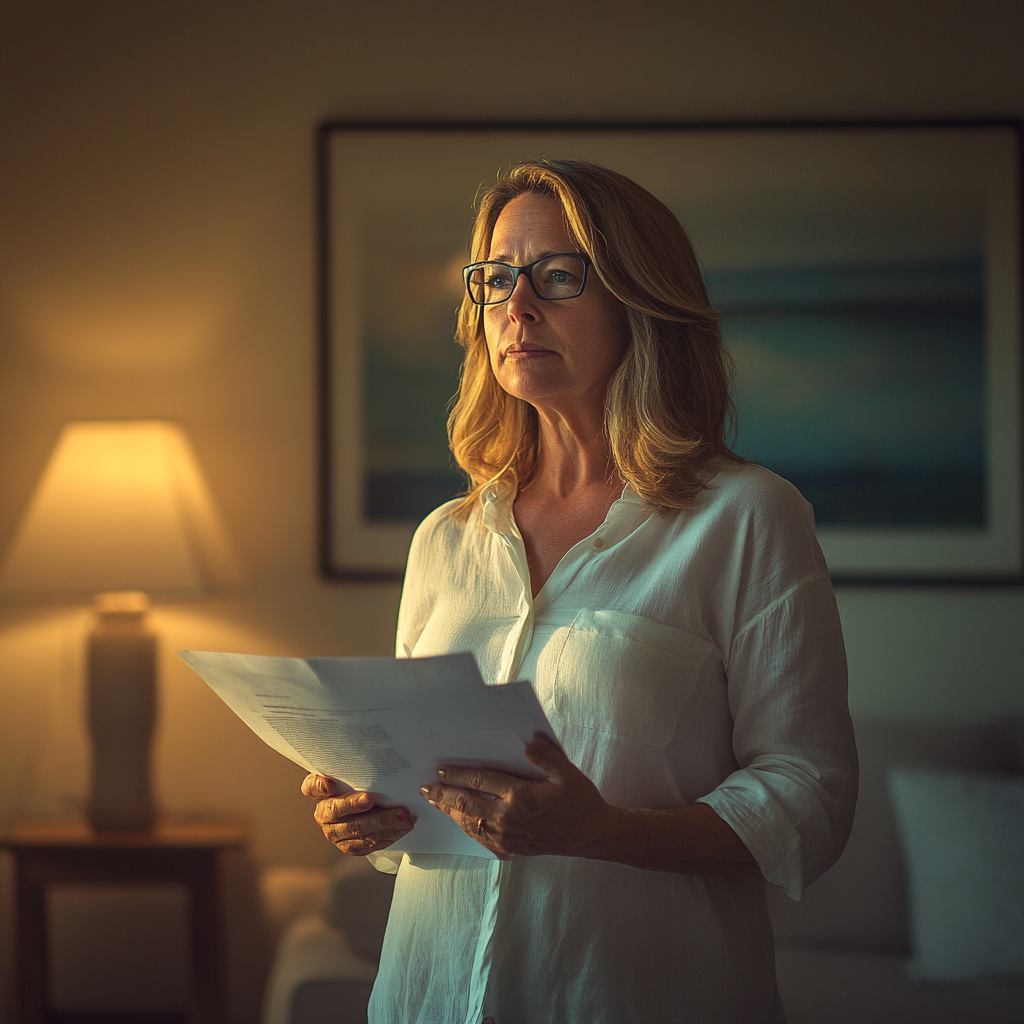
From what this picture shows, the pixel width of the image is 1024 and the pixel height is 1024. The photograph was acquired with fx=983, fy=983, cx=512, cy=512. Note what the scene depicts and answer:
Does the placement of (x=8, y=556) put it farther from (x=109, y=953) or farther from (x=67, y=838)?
(x=109, y=953)

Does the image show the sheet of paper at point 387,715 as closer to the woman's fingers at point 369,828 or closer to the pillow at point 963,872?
the woman's fingers at point 369,828

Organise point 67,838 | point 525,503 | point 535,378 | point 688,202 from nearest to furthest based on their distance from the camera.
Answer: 1. point 535,378
2. point 525,503
3. point 67,838
4. point 688,202

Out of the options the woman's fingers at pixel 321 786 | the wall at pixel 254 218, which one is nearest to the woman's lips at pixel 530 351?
the woman's fingers at pixel 321 786

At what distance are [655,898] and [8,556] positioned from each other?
180 cm

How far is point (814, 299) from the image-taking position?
2490mm

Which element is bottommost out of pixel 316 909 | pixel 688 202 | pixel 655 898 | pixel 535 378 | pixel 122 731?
pixel 316 909

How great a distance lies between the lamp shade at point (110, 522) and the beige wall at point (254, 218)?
0.76 ft

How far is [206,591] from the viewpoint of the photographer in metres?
2.24

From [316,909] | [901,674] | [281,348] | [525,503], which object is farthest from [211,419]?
[901,674]

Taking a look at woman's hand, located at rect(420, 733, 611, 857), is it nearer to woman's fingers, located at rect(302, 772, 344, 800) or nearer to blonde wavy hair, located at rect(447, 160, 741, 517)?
woman's fingers, located at rect(302, 772, 344, 800)

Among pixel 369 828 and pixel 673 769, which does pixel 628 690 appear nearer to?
pixel 673 769

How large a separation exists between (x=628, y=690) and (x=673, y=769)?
90 mm

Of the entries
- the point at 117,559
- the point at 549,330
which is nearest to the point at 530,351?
the point at 549,330

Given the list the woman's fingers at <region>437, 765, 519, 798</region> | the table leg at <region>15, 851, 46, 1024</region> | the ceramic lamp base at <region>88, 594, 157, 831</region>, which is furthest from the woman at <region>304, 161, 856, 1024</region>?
the table leg at <region>15, 851, 46, 1024</region>
